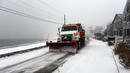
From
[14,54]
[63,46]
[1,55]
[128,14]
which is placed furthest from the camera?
[128,14]

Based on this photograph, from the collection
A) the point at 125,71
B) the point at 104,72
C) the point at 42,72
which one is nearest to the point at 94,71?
the point at 104,72

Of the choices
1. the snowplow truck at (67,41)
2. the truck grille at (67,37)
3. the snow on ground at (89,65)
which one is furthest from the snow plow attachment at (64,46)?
the snow on ground at (89,65)

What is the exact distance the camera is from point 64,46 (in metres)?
12.8

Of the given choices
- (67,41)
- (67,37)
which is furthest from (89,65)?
(67,37)

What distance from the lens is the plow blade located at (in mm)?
12310

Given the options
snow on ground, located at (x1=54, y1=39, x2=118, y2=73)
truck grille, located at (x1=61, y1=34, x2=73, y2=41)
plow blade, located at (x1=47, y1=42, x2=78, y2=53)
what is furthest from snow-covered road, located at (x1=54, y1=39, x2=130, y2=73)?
truck grille, located at (x1=61, y1=34, x2=73, y2=41)

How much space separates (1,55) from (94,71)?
22.9 ft

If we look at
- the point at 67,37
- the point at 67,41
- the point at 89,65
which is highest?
the point at 67,37

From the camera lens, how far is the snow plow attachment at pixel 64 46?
40.3ft

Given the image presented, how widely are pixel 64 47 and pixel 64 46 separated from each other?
0.10 m

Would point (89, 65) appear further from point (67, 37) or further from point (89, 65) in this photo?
point (67, 37)

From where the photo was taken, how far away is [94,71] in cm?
655

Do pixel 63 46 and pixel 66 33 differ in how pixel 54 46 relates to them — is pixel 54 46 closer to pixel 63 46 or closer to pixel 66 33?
pixel 63 46

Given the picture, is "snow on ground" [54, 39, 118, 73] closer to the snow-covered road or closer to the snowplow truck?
the snow-covered road
